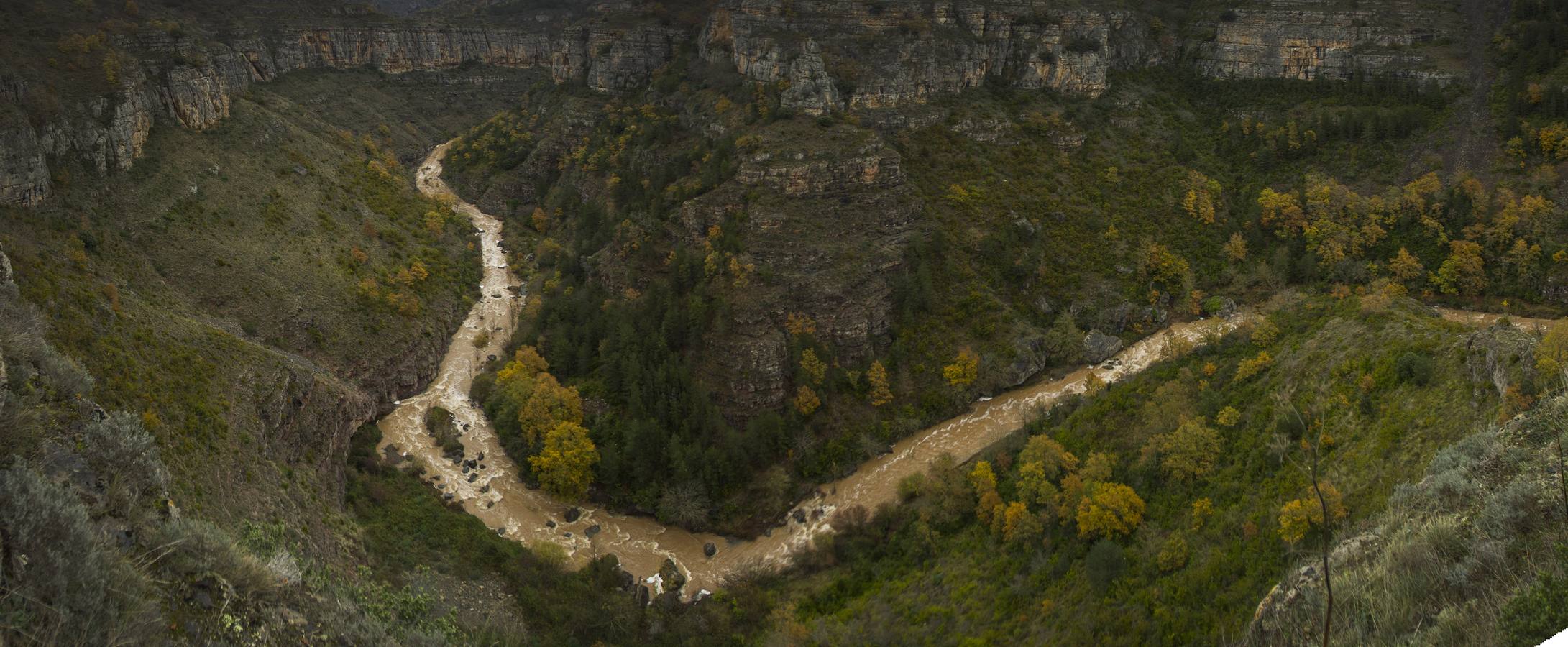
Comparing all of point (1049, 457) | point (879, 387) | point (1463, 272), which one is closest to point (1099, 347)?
point (879, 387)

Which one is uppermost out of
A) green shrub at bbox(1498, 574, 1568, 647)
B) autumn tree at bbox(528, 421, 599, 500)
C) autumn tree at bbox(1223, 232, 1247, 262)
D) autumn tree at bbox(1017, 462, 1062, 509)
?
green shrub at bbox(1498, 574, 1568, 647)

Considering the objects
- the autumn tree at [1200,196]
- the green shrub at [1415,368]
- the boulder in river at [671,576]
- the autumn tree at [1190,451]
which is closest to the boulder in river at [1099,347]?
the autumn tree at [1200,196]

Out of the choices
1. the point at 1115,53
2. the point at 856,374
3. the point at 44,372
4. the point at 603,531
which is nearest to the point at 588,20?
the point at 1115,53

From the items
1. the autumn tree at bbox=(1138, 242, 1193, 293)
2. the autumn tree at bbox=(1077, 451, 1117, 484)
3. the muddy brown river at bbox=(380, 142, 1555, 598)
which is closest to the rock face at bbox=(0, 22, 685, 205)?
the muddy brown river at bbox=(380, 142, 1555, 598)

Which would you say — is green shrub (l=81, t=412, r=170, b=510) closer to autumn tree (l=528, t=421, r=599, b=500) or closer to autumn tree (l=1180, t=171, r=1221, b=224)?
autumn tree (l=528, t=421, r=599, b=500)

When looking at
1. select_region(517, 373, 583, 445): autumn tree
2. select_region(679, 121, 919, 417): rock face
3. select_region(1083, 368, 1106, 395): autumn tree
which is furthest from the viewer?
select_region(679, 121, 919, 417): rock face

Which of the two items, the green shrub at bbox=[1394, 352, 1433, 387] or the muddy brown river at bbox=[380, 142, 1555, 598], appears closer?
the green shrub at bbox=[1394, 352, 1433, 387]

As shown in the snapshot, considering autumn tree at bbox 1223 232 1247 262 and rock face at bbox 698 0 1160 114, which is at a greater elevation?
rock face at bbox 698 0 1160 114
